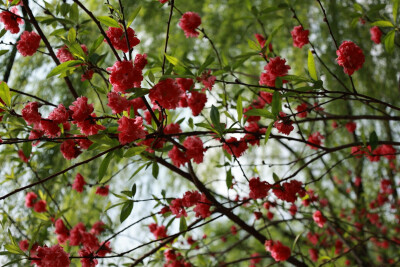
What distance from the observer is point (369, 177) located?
2.85 metres

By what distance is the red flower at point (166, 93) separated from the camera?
1.00 meters

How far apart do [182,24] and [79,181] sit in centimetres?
98

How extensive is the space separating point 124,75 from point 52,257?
59 cm

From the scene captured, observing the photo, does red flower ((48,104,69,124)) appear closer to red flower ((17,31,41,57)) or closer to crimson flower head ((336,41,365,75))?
red flower ((17,31,41,57))

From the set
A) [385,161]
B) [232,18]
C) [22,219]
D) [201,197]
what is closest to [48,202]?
[22,219]

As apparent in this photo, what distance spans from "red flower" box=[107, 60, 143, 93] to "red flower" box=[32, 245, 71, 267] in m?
0.53

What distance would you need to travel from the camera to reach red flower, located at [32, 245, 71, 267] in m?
1.02

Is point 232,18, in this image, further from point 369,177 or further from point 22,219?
point 22,219

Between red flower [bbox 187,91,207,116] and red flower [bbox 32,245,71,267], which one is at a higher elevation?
red flower [bbox 187,91,207,116]

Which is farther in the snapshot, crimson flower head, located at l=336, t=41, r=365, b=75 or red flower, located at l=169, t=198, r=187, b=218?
red flower, located at l=169, t=198, r=187, b=218

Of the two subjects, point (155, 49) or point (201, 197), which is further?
point (155, 49)

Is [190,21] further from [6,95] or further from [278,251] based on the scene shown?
[278,251]

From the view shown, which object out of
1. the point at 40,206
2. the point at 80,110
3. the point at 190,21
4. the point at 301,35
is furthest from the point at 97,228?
the point at 301,35

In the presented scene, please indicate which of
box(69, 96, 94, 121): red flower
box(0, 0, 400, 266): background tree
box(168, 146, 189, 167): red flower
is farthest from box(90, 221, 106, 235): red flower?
box(69, 96, 94, 121): red flower
